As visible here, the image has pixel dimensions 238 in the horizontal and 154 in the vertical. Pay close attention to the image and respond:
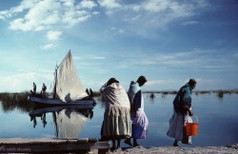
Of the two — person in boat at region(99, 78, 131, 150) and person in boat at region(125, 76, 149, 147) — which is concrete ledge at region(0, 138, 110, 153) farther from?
person in boat at region(125, 76, 149, 147)

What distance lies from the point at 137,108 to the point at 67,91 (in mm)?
47019

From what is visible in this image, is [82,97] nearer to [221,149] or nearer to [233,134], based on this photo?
[233,134]

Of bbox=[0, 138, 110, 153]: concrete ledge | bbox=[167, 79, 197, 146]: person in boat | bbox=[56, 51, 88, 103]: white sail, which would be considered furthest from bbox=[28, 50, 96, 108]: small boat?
bbox=[0, 138, 110, 153]: concrete ledge

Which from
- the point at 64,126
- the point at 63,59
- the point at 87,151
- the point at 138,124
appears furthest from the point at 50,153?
the point at 63,59

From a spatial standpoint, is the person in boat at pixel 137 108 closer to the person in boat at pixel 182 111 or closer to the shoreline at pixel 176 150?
the shoreline at pixel 176 150

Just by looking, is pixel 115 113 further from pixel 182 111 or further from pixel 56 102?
pixel 56 102

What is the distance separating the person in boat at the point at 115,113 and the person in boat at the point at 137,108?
540 millimetres

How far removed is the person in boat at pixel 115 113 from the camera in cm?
883

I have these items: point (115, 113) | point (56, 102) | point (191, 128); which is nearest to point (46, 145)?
point (115, 113)

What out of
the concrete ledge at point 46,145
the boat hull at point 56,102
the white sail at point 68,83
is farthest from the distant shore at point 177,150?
the white sail at point 68,83

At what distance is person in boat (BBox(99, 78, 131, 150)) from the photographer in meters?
8.83

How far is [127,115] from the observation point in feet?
29.6

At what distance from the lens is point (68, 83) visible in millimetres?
54969

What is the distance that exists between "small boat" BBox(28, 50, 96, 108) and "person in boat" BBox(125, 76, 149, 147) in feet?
143
